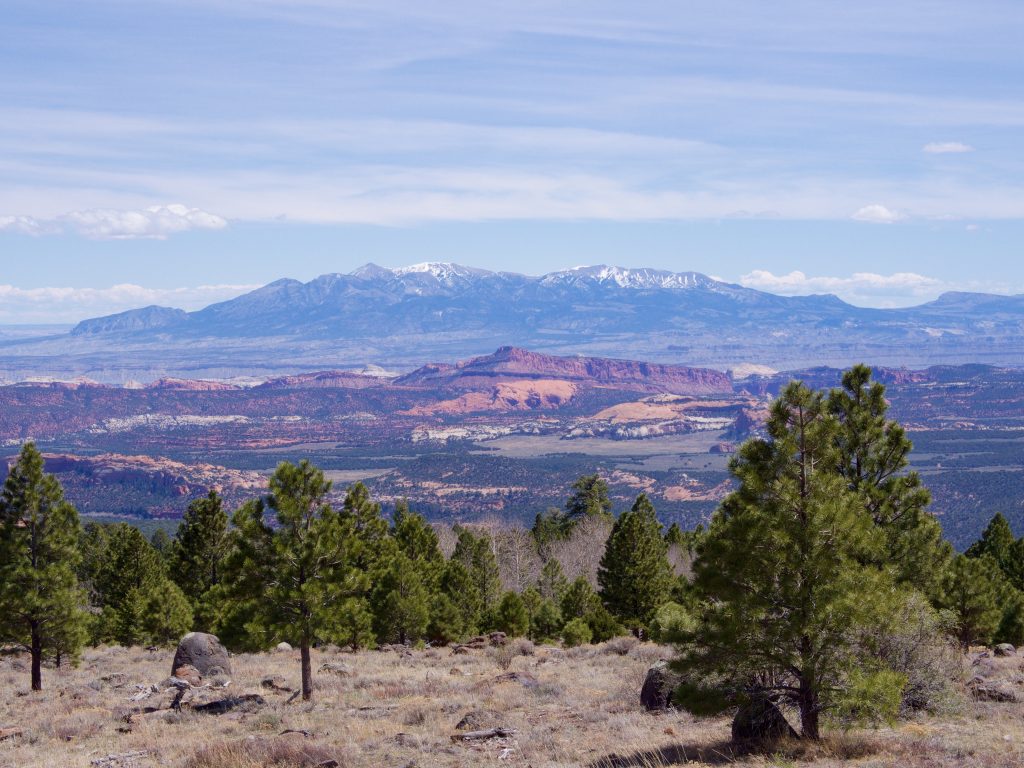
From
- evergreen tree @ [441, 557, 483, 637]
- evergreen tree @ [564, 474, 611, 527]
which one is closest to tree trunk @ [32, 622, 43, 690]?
evergreen tree @ [441, 557, 483, 637]

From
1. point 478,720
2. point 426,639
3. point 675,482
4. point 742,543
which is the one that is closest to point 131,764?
point 478,720

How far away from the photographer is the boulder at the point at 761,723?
18156 millimetres

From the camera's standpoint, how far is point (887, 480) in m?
28.0

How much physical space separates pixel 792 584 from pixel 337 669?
2051 centimetres

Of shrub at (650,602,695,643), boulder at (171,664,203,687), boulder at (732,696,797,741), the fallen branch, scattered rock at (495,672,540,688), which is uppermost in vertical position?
shrub at (650,602,695,643)

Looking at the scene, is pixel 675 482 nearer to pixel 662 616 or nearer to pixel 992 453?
pixel 992 453

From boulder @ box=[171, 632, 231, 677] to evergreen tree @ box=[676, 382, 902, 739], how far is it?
746 inches

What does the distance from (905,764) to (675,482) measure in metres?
168

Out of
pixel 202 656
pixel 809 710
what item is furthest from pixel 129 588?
pixel 809 710

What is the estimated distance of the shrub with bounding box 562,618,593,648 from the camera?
42031mm

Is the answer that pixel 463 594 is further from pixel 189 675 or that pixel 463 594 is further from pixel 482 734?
A: pixel 482 734

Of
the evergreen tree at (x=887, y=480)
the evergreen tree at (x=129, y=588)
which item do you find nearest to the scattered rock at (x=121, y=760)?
the evergreen tree at (x=887, y=480)

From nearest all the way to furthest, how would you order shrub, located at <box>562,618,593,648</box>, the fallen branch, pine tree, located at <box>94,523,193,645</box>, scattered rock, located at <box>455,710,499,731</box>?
the fallen branch
scattered rock, located at <box>455,710,499,731</box>
shrub, located at <box>562,618,593,648</box>
pine tree, located at <box>94,523,193,645</box>

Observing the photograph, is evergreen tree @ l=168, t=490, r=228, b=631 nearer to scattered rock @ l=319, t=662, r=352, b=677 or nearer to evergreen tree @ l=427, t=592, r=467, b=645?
evergreen tree @ l=427, t=592, r=467, b=645
